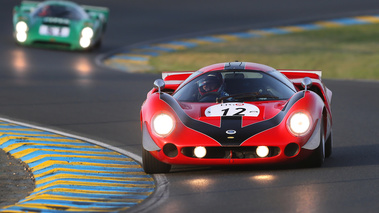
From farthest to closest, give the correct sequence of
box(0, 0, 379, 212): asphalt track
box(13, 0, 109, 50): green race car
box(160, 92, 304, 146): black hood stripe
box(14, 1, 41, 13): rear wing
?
1. box(14, 1, 41, 13): rear wing
2. box(13, 0, 109, 50): green race car
3. box(160, 92, 304, 146): black hood stripe
4. box(0, 0, 379, 212): asphalt track

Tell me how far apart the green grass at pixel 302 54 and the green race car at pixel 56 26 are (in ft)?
5.55

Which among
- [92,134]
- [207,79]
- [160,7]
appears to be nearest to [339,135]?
[207,79]

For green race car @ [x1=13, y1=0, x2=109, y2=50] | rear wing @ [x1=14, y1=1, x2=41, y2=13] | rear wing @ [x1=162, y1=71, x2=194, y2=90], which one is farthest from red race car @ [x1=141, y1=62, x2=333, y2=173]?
rear wing @ [x1=14, y1=1, x2=41, y2=13]

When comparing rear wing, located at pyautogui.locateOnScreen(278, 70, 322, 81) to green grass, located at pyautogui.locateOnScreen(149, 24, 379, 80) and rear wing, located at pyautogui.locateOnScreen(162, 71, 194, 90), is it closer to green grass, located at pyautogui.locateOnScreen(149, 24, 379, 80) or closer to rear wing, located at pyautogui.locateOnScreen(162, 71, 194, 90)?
rear wing, located at pyautogui.locateOnScreen(162, 71, 194, 90)

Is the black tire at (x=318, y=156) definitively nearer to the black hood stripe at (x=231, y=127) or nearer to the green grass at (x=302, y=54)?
the black hood stripe at (x=231, y=127)

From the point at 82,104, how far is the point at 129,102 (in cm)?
76

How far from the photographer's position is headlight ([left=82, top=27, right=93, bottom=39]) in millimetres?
20750

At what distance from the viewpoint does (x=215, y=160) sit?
7750mm

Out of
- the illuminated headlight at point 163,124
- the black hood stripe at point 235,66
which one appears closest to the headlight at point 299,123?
the illuminated headlight at point 163,124

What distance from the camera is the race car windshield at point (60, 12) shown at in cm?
2081

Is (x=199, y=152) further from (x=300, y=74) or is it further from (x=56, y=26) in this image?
Result: (x=56, y=26)

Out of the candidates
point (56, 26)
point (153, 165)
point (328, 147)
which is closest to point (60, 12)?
point (56, 26)

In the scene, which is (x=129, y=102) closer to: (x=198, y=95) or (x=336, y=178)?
(x=198, y=95)

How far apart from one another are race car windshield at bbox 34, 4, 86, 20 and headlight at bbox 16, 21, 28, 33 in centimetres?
42
